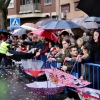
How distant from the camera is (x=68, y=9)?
29406 mm

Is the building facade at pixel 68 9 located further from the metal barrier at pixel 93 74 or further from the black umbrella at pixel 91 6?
the metal barrier at pixel 93 74

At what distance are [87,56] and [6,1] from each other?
55.2 ft

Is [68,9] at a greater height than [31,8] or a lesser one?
lesser

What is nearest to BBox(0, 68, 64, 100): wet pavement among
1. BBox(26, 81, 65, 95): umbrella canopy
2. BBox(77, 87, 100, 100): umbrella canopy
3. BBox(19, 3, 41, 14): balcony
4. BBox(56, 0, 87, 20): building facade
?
BBox(26, 81, 65, 95): umbrella canopy

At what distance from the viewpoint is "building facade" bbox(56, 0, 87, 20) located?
28.4m

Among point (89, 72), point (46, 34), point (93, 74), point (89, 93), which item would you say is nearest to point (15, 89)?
point (46, 34)

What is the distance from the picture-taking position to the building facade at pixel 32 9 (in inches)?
1339

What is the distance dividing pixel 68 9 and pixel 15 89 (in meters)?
20.9

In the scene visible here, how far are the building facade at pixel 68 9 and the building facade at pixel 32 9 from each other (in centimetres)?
160

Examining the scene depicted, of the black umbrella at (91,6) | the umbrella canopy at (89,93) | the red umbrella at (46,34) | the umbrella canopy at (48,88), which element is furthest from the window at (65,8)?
the umbrella canopy at (89,93)

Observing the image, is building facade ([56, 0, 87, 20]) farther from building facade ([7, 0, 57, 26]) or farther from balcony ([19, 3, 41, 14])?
balcony ([19, 3, 41, 14])

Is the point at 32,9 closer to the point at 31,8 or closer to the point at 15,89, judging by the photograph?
the point at 31,8

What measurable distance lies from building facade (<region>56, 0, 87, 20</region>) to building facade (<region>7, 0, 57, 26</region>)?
1.60 meters

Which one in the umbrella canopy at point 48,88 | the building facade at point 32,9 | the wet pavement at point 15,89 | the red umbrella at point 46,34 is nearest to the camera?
the umbrella canopy at point 48,88
